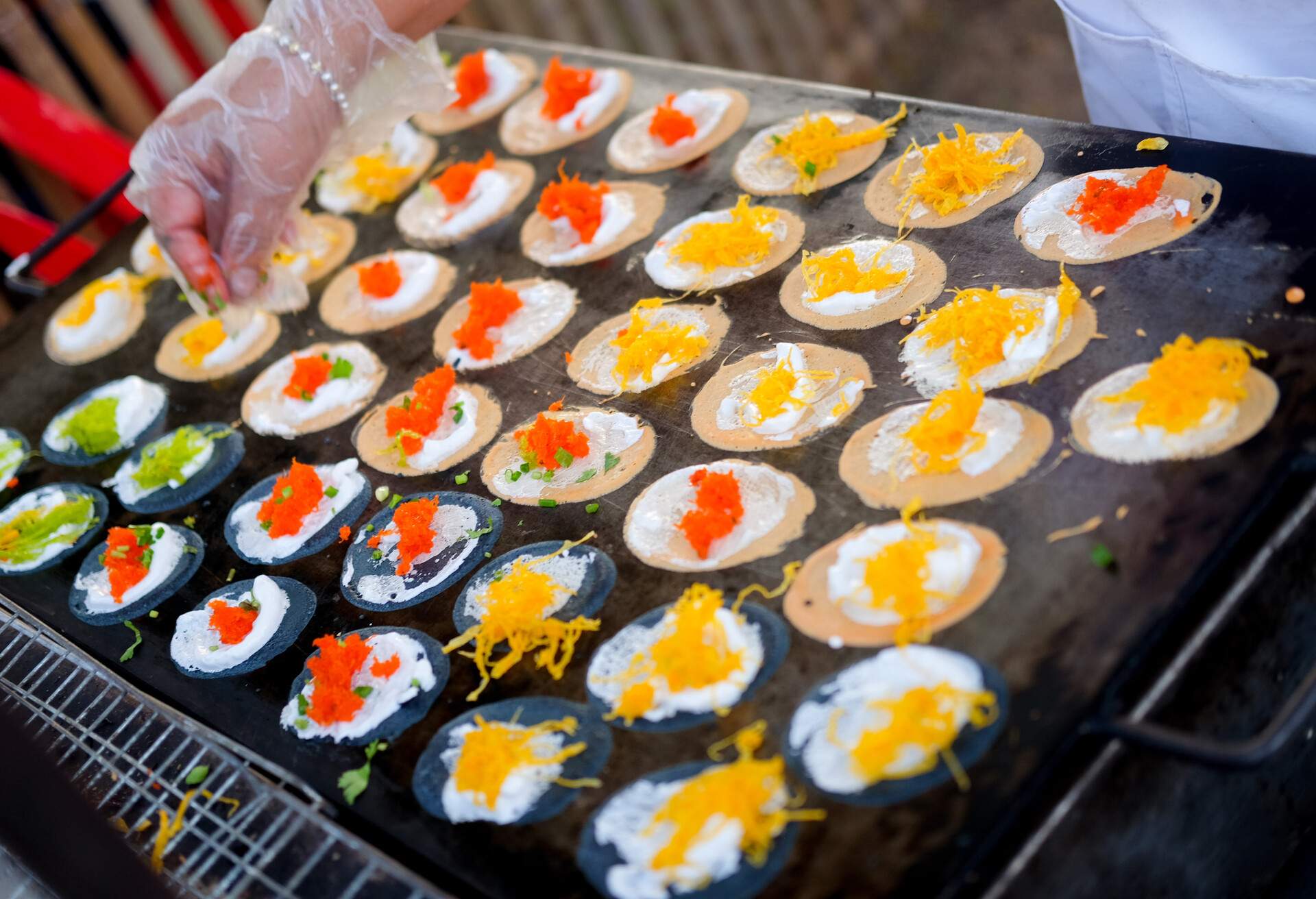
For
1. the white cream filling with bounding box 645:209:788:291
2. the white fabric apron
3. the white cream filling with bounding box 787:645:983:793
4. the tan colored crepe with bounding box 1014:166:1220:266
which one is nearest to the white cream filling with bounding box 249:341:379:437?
the white cream filling with bounding box 645:209:788:291

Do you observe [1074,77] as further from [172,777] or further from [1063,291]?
[172,777]

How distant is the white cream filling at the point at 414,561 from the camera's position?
7.63 ft

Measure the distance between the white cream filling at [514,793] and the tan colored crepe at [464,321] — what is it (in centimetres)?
120

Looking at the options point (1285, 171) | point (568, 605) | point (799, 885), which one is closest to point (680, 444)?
point (568, 605)

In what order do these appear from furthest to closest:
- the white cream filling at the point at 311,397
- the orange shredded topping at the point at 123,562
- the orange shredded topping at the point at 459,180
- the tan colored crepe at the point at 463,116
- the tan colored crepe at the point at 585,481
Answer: the tan colored crepe at the point at 463,116 < the orange shredded topping at the point at 459,180 < the white cream filling at the point at 311,397 < the orange shredded topping at the point at 123,562 < the tan colored crepe at the point at 585,481

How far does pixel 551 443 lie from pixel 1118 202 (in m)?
1.38

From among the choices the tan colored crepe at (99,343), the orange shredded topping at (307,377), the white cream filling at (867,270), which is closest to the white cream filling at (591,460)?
the white cream filling at (867,270)

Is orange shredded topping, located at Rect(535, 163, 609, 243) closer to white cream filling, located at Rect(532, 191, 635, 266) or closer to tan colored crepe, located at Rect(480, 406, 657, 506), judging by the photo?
white cream filling, located at Rect(532, 191, 635, 266)

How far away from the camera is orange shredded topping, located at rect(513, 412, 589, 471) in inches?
95.0

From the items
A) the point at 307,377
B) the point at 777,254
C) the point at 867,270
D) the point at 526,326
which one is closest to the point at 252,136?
the point at 307,377

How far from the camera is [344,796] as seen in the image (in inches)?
78.1

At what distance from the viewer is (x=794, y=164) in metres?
2.95

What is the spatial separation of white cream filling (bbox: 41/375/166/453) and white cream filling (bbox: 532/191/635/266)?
125 cm

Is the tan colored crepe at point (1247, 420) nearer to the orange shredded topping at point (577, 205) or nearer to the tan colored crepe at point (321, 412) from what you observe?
the orange shredded topping at point (577, 205)
